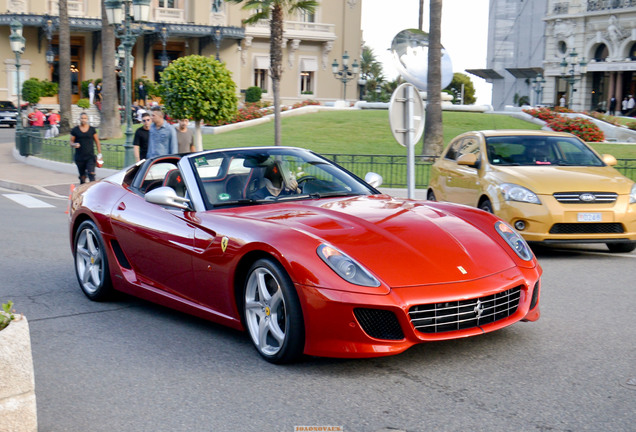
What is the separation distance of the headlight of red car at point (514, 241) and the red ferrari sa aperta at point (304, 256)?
1 centimetres

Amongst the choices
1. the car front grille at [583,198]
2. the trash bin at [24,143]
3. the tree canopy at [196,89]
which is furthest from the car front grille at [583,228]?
the trash bin at [24,143]

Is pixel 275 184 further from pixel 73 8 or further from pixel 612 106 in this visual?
pixel 612 106

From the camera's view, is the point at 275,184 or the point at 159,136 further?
the point at 159,136

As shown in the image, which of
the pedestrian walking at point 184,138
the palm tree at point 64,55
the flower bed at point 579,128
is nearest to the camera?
the pedestrian walking at point 184,138

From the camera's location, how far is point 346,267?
16.3 ft

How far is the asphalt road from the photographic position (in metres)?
4.25

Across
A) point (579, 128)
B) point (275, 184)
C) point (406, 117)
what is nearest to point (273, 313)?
point (275, 184)

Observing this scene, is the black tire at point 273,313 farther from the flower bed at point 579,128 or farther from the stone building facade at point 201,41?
the stone building facade at point 201,41

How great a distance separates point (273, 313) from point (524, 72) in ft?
257

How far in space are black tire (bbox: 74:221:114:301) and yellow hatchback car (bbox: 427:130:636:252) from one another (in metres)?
4.87

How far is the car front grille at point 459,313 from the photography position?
4.91 metres

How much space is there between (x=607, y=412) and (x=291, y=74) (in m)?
62.9

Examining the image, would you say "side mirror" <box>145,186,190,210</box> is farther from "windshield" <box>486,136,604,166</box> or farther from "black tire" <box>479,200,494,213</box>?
"windshield" <box>486,136,604,166</box>

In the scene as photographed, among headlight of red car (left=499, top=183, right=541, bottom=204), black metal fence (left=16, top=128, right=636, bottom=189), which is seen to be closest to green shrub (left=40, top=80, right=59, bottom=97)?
black metal fence (left=16, top=128, right=636, bottom=189)
